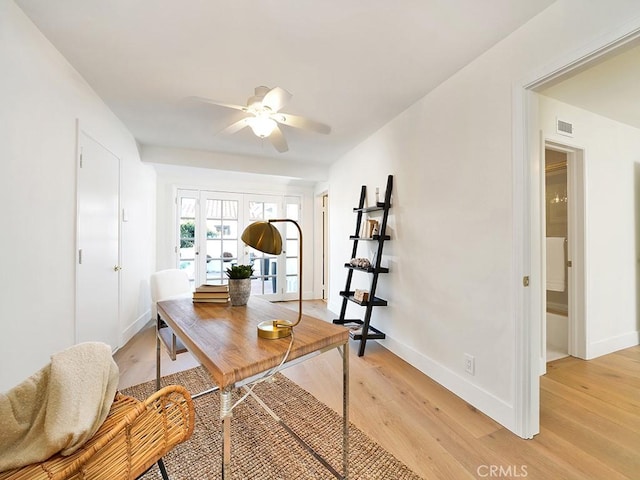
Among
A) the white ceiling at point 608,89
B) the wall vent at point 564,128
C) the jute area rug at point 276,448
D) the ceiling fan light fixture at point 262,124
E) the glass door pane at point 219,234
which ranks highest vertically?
the white ceiling at point 608,89

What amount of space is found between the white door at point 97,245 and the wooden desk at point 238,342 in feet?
3.36

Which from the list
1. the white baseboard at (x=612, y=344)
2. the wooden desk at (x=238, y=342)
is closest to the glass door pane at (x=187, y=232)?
the wooden desk at (x=238, y=342)

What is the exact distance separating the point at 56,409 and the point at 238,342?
1.79 feet

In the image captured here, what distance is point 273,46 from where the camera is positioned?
5.70 ft

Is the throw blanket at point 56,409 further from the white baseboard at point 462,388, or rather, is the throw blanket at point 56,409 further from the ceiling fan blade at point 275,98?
the white baseboard at point 462,388

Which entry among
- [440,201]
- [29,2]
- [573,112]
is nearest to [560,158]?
[573,112]

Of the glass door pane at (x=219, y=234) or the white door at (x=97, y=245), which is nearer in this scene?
the white door at (x=97, y=245)

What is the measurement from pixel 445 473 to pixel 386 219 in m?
1.95

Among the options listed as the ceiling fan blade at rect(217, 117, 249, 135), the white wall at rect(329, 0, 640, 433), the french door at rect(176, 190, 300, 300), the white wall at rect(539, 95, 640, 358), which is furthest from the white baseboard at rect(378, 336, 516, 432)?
the french door at rect(176, 190, 300, 300)

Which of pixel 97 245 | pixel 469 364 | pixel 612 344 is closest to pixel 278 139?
pixel 97 245

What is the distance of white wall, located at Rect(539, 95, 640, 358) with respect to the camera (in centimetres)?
259

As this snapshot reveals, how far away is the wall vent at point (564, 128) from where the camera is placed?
92.5 inches

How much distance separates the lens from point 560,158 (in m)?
3.19

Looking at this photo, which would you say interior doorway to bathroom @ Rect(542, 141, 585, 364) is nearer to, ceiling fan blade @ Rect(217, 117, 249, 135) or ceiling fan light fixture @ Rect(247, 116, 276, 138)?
ceiling fan light fixture @ Rect(247, 116, 276, 138)
